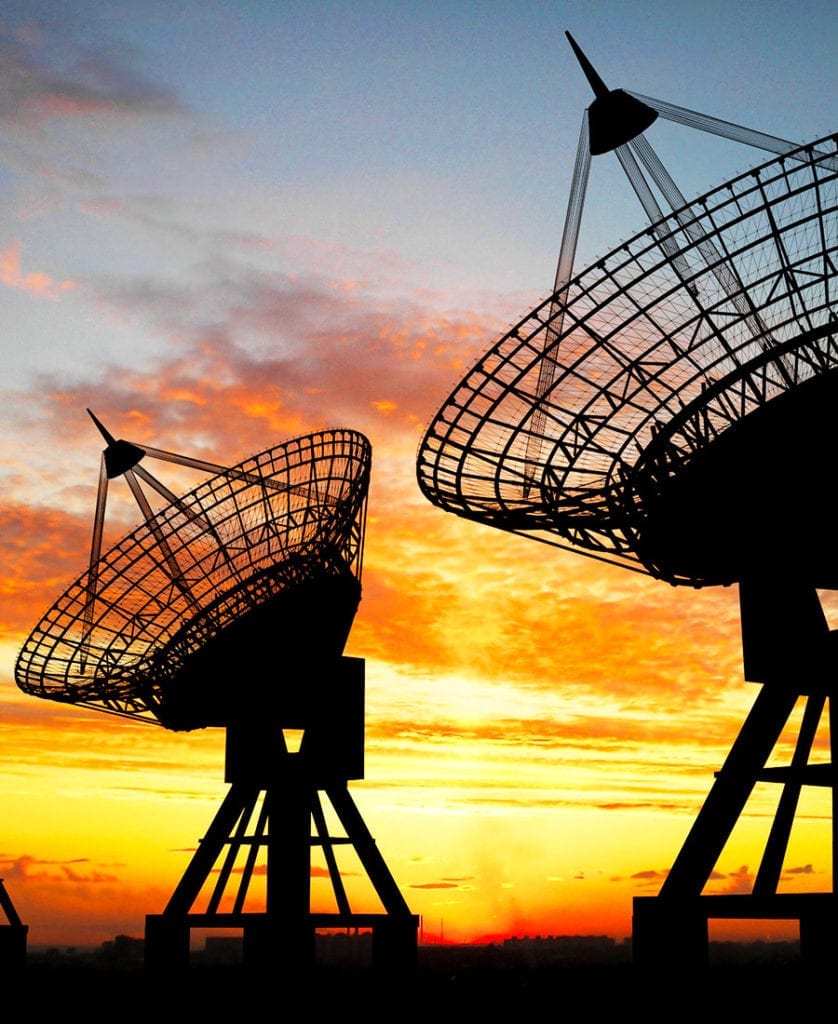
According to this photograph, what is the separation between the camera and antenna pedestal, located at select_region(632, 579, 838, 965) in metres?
28.3

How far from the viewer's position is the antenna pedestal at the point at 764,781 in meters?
28.3

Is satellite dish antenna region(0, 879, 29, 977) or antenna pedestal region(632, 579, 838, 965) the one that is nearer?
antenna pedestal region(632, 579, 838, 965)

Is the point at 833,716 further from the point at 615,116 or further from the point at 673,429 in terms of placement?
the point at 615,116

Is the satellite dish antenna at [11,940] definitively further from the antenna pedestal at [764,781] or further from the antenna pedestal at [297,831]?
the antenna pedestal at [764,781]

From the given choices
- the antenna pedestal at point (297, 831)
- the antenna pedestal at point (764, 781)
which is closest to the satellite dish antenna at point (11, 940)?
the antenna pedestal at point (297, 831)

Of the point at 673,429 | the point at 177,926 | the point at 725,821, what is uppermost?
the point at 673,429

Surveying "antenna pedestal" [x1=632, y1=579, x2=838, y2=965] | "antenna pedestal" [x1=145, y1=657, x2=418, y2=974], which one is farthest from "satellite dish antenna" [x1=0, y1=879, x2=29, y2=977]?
"antenna pedestal" [x1=632, y1=579, x2=838, y2=965]

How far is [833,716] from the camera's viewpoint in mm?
29812

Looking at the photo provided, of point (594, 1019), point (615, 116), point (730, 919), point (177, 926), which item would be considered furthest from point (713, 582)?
point (594, 1019)

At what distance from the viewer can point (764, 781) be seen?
3014 centimetres

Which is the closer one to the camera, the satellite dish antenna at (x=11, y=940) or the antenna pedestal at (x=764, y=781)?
the antenna pedestal at (x=764, y=781)

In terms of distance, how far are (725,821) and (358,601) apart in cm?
1656

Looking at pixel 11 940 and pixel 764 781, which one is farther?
pixel 11 940

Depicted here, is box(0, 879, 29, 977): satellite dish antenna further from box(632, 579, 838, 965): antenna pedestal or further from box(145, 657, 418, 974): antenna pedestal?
box(632, 579, 838, 965): antenna pedestal
